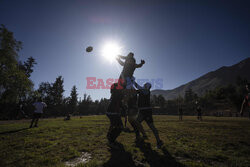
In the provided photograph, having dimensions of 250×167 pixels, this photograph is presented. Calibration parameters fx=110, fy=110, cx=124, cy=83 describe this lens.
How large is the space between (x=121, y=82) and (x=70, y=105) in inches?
3150

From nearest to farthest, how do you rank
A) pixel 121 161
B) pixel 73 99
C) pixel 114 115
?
pixel 121 161, pixel 114 115, pixel 73 99

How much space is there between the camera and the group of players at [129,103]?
346 cm

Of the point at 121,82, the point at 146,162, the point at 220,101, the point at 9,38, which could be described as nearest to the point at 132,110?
the point at 121,82

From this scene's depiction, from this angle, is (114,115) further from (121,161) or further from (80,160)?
(80,160)

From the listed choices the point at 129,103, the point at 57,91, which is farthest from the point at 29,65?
the point at 129,103

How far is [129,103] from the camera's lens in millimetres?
4266

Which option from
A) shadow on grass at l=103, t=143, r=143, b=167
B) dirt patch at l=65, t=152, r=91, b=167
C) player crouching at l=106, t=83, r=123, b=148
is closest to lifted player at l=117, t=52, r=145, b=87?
player crouching at l=106, t=83, r=123, b=148

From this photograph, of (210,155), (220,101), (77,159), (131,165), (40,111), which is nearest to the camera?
(131,165)

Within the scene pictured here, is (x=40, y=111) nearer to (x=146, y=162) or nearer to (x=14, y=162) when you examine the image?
(x=14, y=162)

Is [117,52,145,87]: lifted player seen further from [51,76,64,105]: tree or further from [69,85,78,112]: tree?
[69,85,78,112]: tree

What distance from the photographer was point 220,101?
3145 inches

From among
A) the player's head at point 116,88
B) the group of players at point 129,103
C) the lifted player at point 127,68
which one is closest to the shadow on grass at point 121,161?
the group of players at point 129,103

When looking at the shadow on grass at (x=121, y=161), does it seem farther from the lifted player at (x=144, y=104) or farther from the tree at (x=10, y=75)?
the tree at (x=10, y=75)

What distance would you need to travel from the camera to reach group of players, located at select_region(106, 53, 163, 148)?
3460mm
